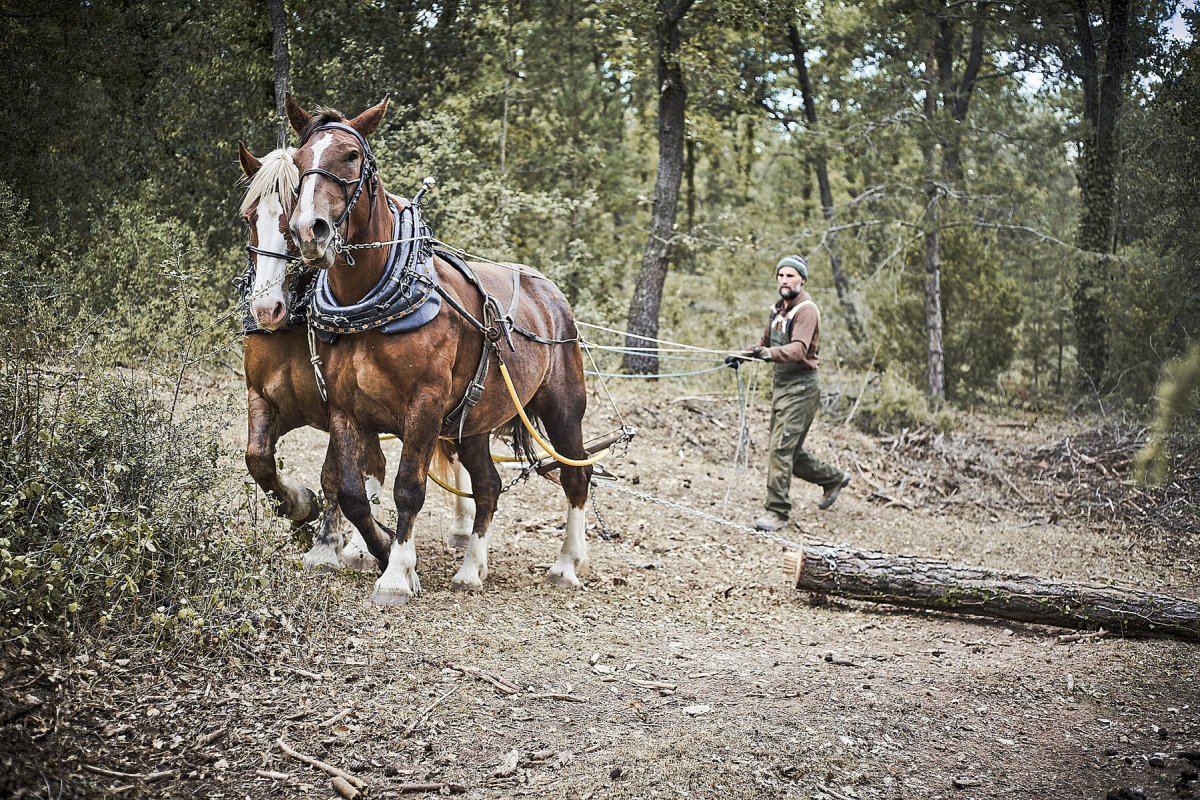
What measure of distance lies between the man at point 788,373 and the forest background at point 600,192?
4612mm

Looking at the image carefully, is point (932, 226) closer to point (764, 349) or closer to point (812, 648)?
point (764, 349)

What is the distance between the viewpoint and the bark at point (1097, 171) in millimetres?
13727

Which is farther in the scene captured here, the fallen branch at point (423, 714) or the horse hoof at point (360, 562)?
the horse hoof at point (360, 562)

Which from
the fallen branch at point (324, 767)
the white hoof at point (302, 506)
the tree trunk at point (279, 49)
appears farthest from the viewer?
the tree trunk at point (279, 49)

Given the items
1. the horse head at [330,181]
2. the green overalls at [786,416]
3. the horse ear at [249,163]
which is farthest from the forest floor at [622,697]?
the horse ear at [249,163]

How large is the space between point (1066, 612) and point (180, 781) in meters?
5.04

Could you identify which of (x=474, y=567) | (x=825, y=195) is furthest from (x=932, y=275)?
(x=474, y=567)

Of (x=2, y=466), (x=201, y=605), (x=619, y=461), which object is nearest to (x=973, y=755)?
(x=201, y=605)

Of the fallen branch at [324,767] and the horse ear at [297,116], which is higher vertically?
the horse ear at [297,116]

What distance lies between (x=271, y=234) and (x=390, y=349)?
0.83 meters

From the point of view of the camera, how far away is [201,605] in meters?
4.48

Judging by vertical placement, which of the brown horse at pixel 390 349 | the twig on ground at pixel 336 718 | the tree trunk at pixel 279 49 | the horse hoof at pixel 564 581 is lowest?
the horse hoof at pixel 564 581

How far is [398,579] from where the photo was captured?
5602mm

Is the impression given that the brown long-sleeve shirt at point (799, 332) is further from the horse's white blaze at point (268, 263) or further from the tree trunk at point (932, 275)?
the tree trunk at point (932, 275)
